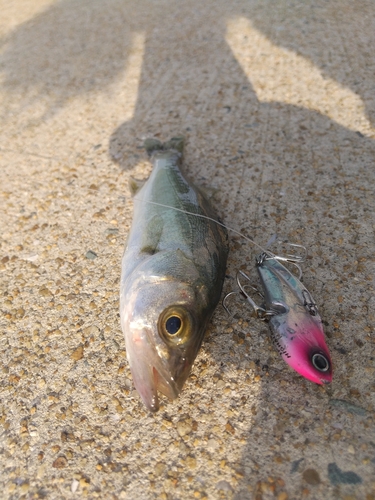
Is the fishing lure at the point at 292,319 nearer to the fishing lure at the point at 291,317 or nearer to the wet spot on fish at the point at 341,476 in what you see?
the fishing lure at the point at 291,317

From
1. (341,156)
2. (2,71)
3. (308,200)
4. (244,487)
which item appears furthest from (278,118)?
(2,71)

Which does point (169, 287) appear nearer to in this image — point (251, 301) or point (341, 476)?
point (251, 301)

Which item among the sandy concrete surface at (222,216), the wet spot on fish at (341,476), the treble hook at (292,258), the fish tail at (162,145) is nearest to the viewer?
the wet spot on fish at (341,476)

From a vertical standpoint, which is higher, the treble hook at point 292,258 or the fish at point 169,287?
the fish at point 169,287

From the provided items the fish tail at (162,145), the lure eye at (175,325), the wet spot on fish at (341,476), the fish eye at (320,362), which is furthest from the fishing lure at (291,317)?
the fish tail at (162,145)

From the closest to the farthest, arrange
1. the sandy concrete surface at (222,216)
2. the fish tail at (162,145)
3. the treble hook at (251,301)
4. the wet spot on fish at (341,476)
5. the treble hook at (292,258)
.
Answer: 1. the wet spot on fish at (341,476)
2. the sandy concrete surface at (222,216)
3. the treble hook at (251,301)
4. the treble hook at (292,258)
5. the fish tail at (162,145)

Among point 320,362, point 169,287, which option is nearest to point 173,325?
point 169,287

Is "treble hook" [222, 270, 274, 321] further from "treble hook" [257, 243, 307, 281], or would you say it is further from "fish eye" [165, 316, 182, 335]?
"fish eye" [165, 316, 182, 335]
